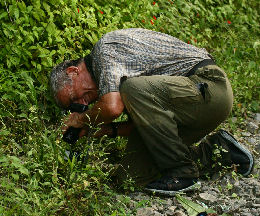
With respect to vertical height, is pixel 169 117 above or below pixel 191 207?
above

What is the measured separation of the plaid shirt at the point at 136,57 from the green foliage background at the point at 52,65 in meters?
0.56

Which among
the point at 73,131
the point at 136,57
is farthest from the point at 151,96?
the point at 73,131

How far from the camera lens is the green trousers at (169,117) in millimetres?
3627

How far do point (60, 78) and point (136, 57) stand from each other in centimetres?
64

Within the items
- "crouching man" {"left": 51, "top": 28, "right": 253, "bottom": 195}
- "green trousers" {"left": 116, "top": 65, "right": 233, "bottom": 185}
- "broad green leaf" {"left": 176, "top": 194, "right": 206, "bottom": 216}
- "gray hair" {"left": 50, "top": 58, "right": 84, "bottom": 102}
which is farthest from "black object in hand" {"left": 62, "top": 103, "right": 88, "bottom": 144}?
"broad green leaf" {"left": 176, "top": 194, "right": 206, "bottom": 216}

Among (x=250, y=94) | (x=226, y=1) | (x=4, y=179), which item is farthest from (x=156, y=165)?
(x=226, y=1)

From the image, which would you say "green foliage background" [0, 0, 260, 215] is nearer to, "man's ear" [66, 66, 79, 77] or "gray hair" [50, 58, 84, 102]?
"gray hair" [50, 58, 84, 102]

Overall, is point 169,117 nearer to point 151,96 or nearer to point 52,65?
point 151,96

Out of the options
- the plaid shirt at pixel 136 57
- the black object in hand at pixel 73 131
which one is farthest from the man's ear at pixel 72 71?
the black object in hand at pixel 73 131

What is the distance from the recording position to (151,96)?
363 centimetres

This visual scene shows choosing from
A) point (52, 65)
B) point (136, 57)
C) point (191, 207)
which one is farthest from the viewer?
point (52, 65)

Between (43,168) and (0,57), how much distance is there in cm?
141

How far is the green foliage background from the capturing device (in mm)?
3154

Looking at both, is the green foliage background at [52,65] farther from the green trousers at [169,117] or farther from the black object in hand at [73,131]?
the green trousers at [169,117]
